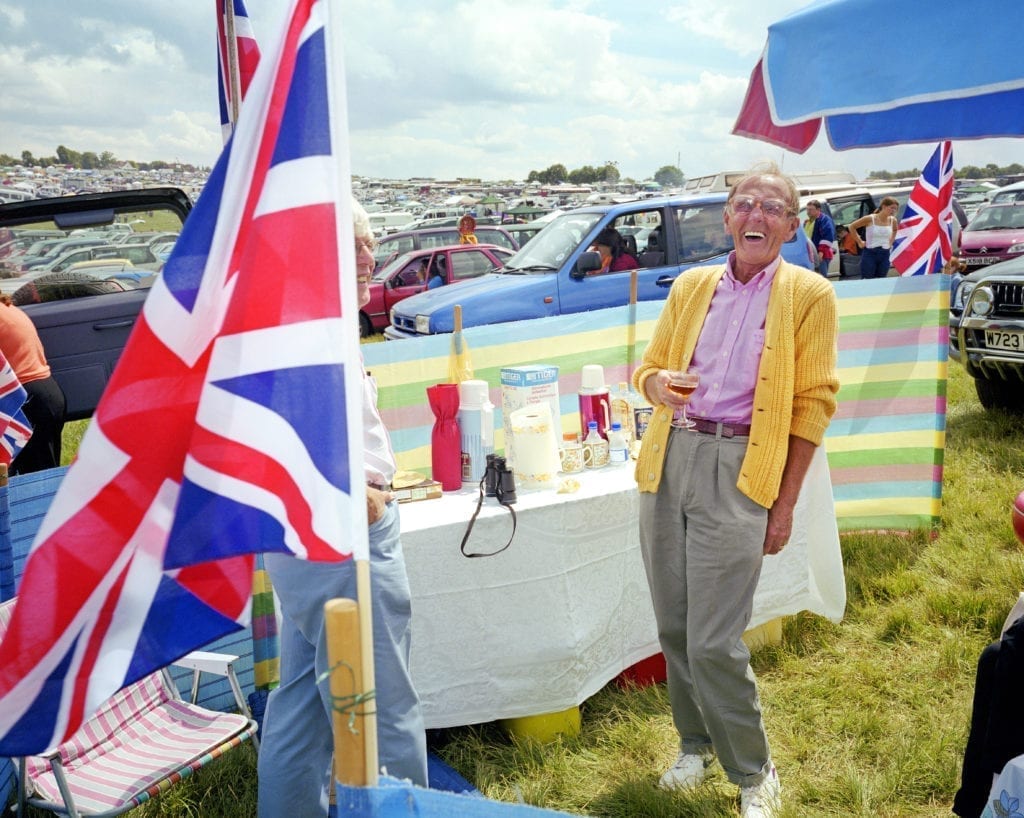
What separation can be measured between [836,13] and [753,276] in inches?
40.1

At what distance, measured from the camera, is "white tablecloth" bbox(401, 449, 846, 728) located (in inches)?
128

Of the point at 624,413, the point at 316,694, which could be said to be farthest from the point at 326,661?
the point at 624,413

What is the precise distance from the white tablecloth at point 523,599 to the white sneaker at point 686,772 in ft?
1.45

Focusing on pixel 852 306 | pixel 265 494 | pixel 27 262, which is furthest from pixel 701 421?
pixel 27 262

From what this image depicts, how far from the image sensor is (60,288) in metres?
6.67

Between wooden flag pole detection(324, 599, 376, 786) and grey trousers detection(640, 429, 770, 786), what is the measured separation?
168cm

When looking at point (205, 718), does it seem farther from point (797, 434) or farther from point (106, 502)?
point (797, 434)

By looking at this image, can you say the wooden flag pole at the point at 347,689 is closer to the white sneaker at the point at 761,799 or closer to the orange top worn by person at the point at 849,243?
the white sneaker at the point at 761,799

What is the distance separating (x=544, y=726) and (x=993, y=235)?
14868 mm

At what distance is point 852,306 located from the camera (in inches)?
201

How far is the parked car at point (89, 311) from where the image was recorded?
6145 millimetres

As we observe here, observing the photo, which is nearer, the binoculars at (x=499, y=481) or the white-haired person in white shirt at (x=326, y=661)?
the white-haired person in white shirt at (x=326, y=661)

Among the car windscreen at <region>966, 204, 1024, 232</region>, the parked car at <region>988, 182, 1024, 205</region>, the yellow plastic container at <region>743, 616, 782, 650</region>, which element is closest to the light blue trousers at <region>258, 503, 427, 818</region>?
the yellow plastic container at <region>743, 616, 782, 650</region>

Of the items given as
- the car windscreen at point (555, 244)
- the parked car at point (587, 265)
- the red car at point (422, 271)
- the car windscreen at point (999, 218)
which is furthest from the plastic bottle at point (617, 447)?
the car windscreen at point (999, 218)
